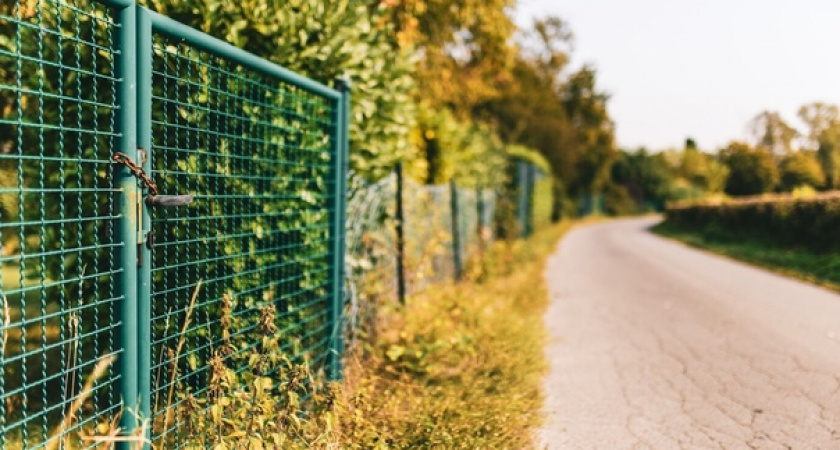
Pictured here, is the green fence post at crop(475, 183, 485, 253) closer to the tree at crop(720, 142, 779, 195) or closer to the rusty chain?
the rusty chain

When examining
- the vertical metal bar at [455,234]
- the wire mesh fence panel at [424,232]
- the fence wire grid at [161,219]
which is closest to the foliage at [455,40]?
the vertical metal bar at [455,234]

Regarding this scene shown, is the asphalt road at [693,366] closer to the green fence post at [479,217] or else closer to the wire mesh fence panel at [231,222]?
the wire mesh fence panel at [231,222]

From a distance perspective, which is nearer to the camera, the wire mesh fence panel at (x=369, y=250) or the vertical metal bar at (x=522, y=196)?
the wire mesh fence panel at (x=369, y=250)

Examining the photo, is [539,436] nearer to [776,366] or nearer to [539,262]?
[776,366]

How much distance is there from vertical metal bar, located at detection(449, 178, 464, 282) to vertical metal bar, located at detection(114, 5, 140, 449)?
7.26 meters

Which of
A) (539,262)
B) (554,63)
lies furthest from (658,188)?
(539,262)

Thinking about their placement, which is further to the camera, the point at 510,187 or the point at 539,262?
the point at 510,187

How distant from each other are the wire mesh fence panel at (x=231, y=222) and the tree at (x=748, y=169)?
23.5m

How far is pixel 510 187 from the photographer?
60.9ft

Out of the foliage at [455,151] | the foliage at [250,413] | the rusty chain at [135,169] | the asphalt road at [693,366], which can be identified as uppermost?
the foliage at [455,151]

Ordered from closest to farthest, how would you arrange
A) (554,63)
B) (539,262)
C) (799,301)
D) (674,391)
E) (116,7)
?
(116,7), (674,391), (799,301), (539,262), (554,63)

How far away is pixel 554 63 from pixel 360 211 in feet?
149

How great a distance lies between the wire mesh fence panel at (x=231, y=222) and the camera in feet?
9.23

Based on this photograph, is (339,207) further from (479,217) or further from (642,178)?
(642,178)
